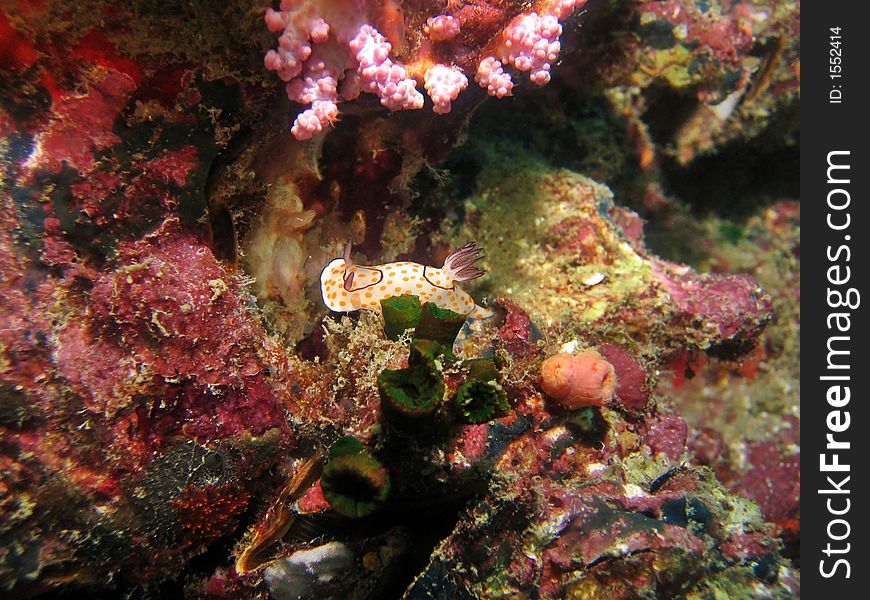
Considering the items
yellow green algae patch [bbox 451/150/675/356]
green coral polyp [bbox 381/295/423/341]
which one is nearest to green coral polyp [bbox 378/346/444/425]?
green coral polyp [bbox 381/295/423/341]

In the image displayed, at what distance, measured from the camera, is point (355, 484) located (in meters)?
2.23

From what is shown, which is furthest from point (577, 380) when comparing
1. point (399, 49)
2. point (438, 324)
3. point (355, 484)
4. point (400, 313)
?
point (399, 49)

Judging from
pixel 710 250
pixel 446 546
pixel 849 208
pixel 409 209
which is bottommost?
pixel 446 546

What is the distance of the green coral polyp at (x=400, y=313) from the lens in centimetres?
263

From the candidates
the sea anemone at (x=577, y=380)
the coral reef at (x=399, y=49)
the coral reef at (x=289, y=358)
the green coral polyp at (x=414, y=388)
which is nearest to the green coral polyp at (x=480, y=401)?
the coral reef at (x=289, y=358)

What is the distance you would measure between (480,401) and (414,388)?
345mm

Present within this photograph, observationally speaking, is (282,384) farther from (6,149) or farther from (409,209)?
(409,209)

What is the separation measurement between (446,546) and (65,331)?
2.06 m

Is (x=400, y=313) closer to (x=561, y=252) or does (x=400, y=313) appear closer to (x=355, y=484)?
(x=355, y=484)

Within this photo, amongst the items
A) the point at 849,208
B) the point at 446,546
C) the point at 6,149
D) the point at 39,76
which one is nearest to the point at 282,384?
the point at 446,546

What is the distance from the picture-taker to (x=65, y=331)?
2.20 meters

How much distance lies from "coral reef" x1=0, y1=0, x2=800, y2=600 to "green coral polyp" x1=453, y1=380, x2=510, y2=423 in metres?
0.02

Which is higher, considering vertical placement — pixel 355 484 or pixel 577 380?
pixel 577 380

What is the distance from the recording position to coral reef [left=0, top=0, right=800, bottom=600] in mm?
2189
